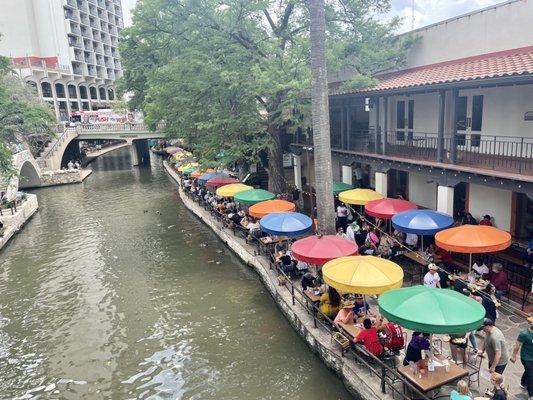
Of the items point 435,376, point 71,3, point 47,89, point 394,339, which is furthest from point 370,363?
point 71,3

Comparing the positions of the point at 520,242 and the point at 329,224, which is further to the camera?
the point at 329,224

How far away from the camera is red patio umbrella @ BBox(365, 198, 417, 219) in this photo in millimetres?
15750

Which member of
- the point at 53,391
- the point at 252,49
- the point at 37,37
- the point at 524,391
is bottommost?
the point at 53,391

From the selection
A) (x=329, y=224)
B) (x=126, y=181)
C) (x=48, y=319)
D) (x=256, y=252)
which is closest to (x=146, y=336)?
(x=48, y=319)

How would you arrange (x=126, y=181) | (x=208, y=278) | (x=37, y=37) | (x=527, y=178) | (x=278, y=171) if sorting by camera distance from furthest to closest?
(x=37, y=37) → (x=126, y=181) → (x=278, y=171) → (x=208, y=278) → (x=527, y=178)

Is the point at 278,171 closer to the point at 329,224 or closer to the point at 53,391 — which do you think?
the point at 329,224

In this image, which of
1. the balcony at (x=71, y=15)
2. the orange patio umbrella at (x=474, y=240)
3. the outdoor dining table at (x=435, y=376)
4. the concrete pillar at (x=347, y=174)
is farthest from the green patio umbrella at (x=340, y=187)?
the balcony at (x=71, y=15)

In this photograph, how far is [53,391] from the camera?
1131 cm

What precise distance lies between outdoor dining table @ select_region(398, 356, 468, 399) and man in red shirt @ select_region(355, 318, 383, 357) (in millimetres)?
887

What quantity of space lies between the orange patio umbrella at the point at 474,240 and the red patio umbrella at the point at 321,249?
2.67 meters

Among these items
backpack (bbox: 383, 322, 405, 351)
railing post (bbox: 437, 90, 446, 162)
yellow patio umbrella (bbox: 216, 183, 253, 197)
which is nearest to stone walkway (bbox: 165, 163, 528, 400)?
backpack (bbox: 383, 322, 405, 351)

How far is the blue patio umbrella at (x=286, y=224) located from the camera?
1530cm

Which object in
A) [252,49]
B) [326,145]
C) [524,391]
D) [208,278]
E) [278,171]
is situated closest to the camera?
[524,391]

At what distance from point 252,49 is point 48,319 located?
15214 mm
